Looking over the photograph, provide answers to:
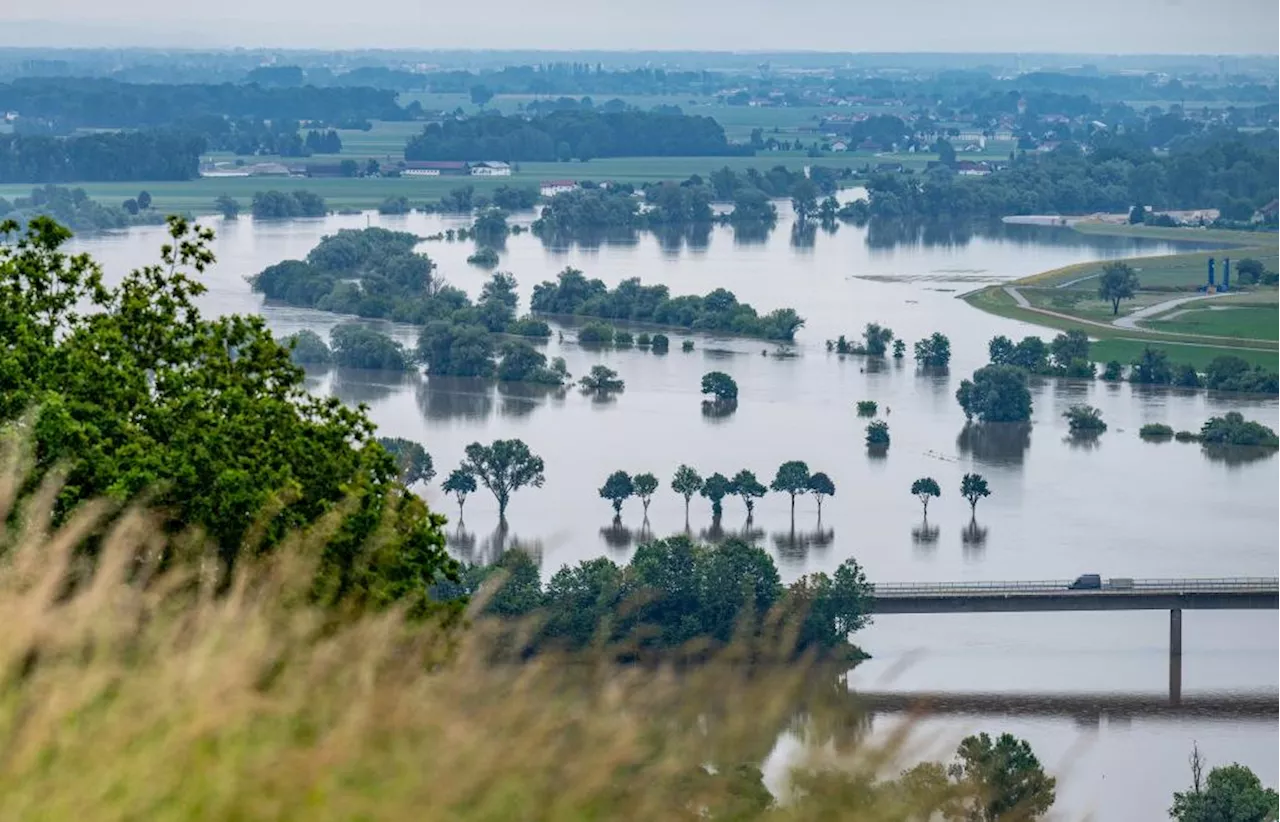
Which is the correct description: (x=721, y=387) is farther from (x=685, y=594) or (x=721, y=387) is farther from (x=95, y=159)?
(x=95, y=159)

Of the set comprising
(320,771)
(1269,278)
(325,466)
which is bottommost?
(1269,278)

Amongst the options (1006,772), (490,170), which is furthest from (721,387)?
(490,170)

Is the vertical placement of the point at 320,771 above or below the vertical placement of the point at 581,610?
above

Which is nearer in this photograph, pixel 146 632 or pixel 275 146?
pixel 146 632

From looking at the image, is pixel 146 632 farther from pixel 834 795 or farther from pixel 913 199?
pixel 913 199

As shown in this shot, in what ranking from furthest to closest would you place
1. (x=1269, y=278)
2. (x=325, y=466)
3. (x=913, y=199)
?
(x=913, y=199) < (x=1269, y=278) < (x=325, y=466)

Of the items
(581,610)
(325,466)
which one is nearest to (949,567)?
(581,610)

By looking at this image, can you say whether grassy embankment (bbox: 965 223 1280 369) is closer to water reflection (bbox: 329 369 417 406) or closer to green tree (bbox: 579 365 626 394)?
green tree (bbox: 579 365 626 394)
